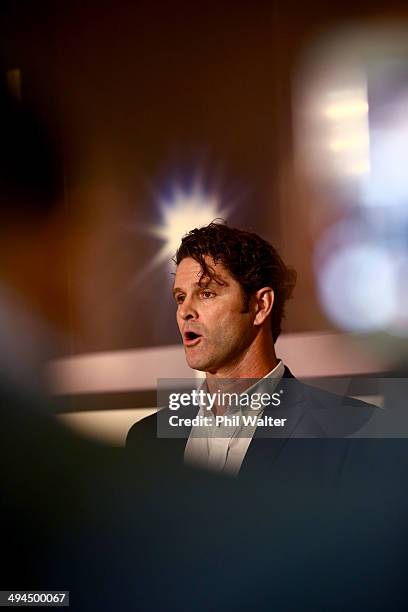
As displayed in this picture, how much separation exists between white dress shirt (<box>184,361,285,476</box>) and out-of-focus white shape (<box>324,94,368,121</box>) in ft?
2.01

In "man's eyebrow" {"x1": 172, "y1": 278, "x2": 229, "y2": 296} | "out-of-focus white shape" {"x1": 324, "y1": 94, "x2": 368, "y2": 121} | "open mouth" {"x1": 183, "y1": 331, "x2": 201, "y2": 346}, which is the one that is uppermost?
"out-of-focus white shape" {"x1": 324, "y1": 94, "x2": 368, "y2": 121}

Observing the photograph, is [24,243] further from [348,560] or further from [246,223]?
[348,560]

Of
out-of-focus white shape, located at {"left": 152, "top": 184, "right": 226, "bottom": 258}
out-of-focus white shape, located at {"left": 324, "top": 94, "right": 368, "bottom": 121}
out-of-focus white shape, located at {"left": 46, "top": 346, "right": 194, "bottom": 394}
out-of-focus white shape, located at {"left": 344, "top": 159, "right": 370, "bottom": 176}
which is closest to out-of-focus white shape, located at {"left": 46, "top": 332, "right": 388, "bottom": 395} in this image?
out-of-focus white shape, located at {"left": 46, "top": 346, "right": 194, "bottom": 394}

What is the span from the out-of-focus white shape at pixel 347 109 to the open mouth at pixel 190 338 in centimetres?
62

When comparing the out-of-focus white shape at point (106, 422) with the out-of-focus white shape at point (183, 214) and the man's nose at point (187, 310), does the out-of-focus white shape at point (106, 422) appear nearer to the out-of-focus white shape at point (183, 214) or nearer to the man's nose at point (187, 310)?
the man's nose at point (187, 310)

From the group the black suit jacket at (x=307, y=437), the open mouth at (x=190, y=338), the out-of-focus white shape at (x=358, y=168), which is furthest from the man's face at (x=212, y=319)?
the out-of-focus white shape at (x=358, y=168)

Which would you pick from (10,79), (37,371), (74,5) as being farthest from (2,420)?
(74,5)

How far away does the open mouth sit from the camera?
2020 millimetres

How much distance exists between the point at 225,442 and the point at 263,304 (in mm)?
341

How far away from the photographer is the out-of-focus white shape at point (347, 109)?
2018 millimetres

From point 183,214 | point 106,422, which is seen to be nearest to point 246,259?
point 183,214

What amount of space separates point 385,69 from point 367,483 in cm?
99

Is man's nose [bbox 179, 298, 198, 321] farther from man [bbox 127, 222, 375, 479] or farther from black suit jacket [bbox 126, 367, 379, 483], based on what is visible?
black suit jacket [bbox 126, 367, 379, 483]

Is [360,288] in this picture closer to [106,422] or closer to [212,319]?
[212,319]
